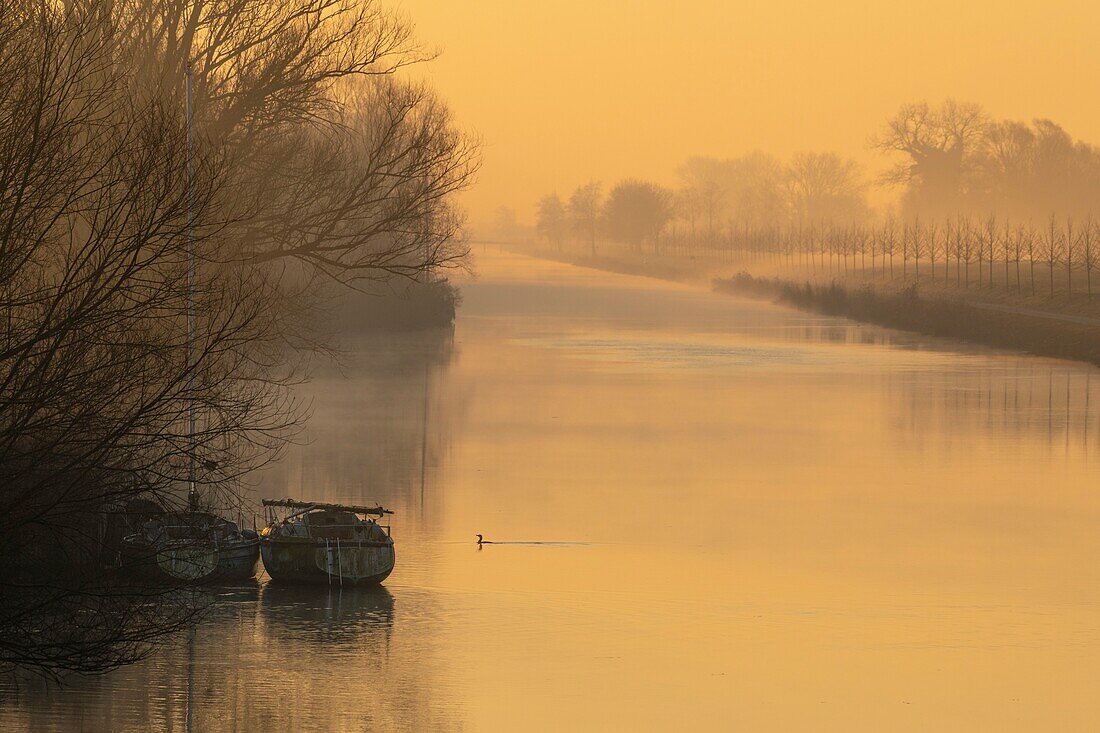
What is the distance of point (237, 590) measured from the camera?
1002 inches

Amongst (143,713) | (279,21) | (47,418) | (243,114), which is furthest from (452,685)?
(279,21)

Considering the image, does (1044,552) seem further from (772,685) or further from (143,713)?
(143,713)

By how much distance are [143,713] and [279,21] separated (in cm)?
2728

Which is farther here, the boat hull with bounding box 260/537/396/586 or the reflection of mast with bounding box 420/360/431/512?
the reflection of mast with bounding box 420/360/431/512

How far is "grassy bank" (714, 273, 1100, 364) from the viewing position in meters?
76.4

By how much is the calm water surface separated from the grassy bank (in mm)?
16813

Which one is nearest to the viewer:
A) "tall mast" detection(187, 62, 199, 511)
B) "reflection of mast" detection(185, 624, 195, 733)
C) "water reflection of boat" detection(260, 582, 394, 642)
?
"tall mast" detection(187, 62, 199, 511)

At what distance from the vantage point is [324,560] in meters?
25.6

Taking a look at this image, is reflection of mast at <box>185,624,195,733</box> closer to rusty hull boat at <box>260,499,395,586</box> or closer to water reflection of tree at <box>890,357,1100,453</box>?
rusty hull boat at <box>260,499,395,586</box>

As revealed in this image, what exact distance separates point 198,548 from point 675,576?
8191mm

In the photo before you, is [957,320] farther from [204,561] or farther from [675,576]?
[204,561]

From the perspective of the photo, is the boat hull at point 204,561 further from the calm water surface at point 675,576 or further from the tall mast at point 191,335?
the tall mast at point 191,335

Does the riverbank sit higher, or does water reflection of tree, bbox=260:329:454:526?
the riverbank

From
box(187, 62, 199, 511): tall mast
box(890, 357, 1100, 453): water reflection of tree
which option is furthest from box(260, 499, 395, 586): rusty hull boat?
box(890, 357, 1100, 453): water reflection of tree
